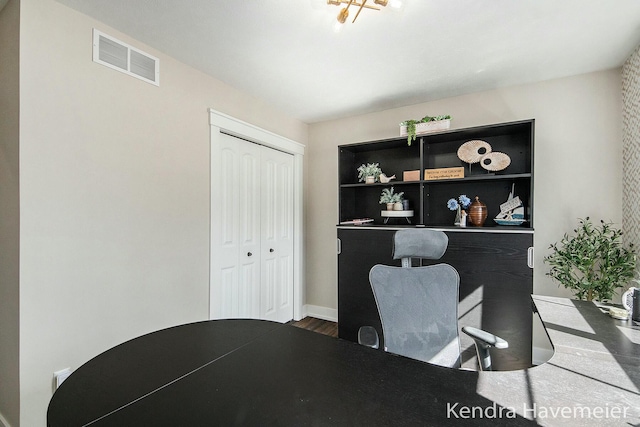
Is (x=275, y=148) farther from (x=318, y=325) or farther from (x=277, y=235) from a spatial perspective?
(x=318, y=325)

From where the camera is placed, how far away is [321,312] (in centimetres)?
381

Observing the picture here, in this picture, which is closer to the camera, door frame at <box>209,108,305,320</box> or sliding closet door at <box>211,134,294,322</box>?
door frame at <box>209,108,305,320</box>

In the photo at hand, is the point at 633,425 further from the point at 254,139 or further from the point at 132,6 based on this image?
the point at 254,139

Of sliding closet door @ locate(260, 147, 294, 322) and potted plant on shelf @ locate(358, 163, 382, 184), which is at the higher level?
potted plant on shelf @ locate(358, 163, 382, 184)

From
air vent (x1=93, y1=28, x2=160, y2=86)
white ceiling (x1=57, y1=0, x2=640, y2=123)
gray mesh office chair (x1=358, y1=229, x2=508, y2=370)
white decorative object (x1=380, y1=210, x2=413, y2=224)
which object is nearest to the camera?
gray mesh office chair (x1=358, y1=229, x2=508, y2=370)

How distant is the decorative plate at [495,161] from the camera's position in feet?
8.48

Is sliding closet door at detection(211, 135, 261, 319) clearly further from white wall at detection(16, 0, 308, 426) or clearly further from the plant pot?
the plant pot

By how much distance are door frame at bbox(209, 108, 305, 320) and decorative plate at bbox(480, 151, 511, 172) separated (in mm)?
2088

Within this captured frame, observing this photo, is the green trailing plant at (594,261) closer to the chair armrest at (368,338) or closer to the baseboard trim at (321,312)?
the chair armrest at (368,338)

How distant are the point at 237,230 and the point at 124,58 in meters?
1.66

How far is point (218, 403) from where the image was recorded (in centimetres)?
81

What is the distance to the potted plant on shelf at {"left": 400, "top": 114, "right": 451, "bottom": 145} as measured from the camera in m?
2.73

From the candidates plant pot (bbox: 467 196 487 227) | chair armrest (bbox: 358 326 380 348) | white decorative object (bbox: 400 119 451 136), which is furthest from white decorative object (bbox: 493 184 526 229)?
chair armrest (bbox: 358 326 380 348)

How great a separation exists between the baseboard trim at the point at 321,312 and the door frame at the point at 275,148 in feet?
0.40
